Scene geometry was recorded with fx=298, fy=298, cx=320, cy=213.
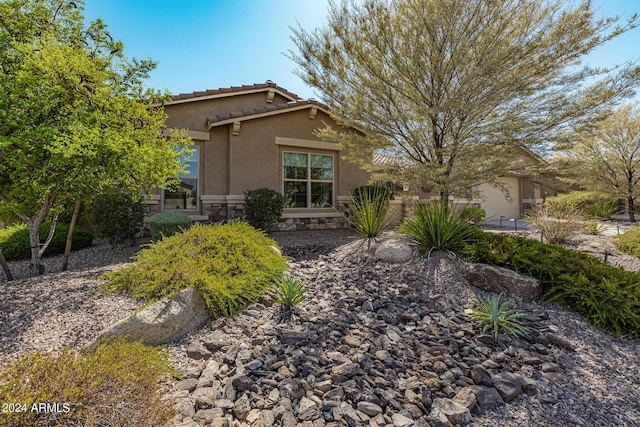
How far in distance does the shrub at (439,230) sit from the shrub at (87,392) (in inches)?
165

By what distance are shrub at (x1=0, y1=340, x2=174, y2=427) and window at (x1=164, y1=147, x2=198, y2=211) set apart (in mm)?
7419

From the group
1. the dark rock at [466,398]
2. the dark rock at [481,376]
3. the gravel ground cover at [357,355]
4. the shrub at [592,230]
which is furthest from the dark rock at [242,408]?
the shrub at [592,230]

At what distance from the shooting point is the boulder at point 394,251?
16.5ft

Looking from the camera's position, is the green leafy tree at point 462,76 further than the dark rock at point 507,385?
Yes

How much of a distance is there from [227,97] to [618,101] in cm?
1017

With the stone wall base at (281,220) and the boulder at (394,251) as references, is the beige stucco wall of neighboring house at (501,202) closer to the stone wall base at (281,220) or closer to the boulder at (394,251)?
the stone wall base at (281,220)

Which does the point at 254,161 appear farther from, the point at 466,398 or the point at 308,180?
the point at 466,398

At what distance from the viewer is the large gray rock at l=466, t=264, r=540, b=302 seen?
3.84 meters

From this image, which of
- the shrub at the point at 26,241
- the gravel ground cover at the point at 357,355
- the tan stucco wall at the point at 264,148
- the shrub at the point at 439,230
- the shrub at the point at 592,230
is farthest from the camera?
the tan stucco wall at the point at 264,148

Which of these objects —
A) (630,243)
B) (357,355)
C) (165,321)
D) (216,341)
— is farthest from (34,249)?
(630,243)

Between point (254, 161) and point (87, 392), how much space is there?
26.2ft

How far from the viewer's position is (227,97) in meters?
10.2

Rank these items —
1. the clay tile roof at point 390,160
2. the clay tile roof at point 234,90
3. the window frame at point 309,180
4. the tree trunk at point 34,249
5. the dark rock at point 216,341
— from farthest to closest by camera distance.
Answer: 1. the window frame at point 309,180
2. the clay tile roof at point 234,90
3. the clay tile roof at point 390,160
4. the tree trunk at point 34,249
5. the dark rock at point 216,341

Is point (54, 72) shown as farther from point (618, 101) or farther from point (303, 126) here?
point (618, 101)
